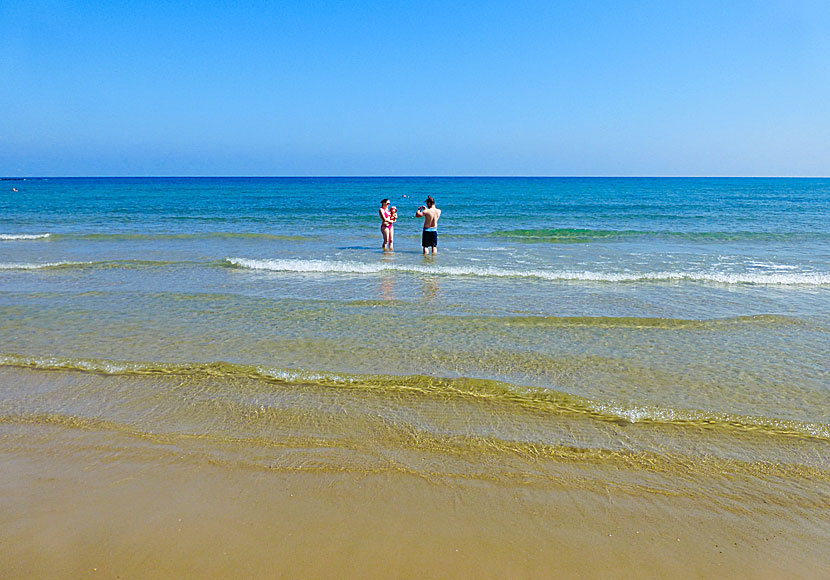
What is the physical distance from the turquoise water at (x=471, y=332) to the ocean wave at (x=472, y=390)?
3 centimetres

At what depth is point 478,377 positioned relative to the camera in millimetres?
6168

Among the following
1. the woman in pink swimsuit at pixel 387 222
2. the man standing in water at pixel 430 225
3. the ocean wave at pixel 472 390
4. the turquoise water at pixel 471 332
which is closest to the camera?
the ocean wave at pixel 472 390

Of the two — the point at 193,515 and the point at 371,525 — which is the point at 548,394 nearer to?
the point at 371,525

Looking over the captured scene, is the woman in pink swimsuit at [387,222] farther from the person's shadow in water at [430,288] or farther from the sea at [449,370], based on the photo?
the person's shadow in water at [430,288]

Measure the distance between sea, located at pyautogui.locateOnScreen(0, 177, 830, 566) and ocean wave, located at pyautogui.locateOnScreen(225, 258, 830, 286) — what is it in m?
0.09

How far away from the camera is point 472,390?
18.9 feet

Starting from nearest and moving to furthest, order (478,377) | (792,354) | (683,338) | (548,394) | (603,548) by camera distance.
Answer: (603,548), (548,394), (478,377), (792,354), (683,338)

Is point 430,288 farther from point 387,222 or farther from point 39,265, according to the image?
point 39,265

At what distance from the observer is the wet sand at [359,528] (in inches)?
122

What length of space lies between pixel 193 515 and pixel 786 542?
11.6 ft

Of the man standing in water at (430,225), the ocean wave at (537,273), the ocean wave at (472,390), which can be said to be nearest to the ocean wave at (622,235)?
the man standing in water at (430,225)

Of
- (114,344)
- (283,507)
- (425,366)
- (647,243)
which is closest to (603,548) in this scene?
(283,507)

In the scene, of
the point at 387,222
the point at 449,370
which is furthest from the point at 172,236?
the point at 449,370

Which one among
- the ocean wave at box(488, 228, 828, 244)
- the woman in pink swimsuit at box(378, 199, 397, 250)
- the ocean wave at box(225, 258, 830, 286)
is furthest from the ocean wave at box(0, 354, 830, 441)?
the ocean wave at box(488, 228, 828, 244)
